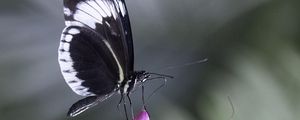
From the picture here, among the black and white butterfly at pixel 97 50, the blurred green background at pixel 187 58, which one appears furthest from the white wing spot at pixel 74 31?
the blurred green background at pixel 187 58

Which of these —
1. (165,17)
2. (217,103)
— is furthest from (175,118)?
(165,17)

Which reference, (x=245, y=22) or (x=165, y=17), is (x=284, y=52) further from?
(x=165, y=17)

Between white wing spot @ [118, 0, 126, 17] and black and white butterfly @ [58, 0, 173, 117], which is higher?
white wing spot @ [118, 0, 126, 17]

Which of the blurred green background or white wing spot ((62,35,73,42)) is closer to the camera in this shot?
white wing spot ((62,35,73,42))

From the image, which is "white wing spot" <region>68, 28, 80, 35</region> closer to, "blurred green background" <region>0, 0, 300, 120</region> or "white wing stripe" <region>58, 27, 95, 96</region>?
"white wing stripe" <region>58, 27, 95, 96</region>

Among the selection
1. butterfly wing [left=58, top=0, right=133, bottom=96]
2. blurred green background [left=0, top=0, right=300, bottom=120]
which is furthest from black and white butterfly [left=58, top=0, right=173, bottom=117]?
blurred green background [left=0, top=0, right=300, bottom=120]
